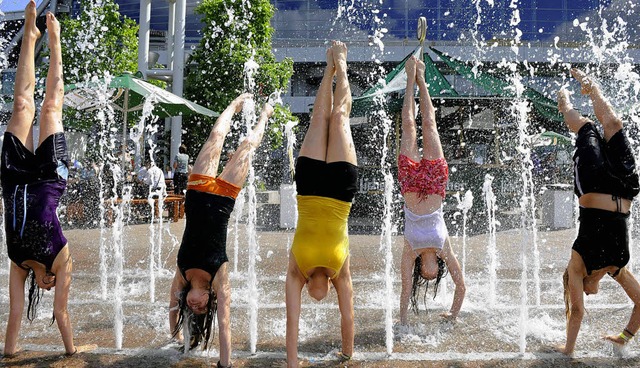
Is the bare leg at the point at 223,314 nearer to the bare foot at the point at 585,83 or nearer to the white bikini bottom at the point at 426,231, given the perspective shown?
the white bikini bottom at the point at 426,231

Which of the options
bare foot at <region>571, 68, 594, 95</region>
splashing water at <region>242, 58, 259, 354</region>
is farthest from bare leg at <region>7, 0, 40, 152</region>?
bare foot at <region>571, 68, 594, 95</region>

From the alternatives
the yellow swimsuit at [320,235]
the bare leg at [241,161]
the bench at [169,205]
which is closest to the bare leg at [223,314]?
the yellow swimsuit at [320,235]

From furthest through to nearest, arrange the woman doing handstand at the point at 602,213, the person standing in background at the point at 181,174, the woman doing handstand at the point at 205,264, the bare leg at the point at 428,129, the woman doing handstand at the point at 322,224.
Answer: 1. the person standing in background at the point at 181,174
2. the bare leg at the point at 428,129
3. the woman doing handstand at the point at 602,213
4. the woman doing handstand at the point at 205,264
5. the woman doing handstand at the point at 322,224

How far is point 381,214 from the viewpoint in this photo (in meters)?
15.3

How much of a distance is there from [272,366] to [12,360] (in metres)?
1.87

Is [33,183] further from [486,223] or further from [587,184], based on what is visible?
[486,223]

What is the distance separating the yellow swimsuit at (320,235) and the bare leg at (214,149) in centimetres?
94

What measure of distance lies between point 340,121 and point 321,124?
0.15m

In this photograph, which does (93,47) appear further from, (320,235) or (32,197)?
(320,235)

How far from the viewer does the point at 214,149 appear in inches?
172

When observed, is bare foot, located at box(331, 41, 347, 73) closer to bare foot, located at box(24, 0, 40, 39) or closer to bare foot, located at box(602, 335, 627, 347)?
bare foot, located at box(24, 0, 40, 39)

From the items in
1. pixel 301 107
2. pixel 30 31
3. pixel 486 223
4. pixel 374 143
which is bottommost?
pixel 486 223

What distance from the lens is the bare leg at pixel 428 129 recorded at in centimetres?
484

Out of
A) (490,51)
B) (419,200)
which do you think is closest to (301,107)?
(490,51)
